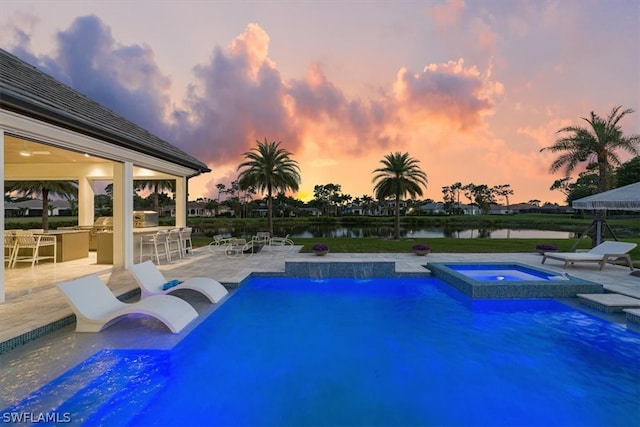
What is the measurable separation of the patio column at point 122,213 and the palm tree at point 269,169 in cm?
1053

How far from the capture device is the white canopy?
385 inches

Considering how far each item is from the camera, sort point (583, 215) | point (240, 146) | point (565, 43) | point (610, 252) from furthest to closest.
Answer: point (583, 215)
point (240, 146)
point (565, 43)
point (610, 252)

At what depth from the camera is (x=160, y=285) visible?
666cm

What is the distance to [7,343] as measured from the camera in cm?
409

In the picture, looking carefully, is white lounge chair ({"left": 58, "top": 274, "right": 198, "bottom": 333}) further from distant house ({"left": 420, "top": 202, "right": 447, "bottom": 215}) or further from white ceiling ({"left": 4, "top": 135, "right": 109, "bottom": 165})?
distant house ({"left": 420, "top": 202, "right": 447, "bottom": 215})

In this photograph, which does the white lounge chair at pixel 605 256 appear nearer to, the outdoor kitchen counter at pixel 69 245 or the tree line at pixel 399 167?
the tree line at pixel 399 167

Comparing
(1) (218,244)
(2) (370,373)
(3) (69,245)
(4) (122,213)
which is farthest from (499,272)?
(3) (69,245)

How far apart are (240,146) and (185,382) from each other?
19441 mm

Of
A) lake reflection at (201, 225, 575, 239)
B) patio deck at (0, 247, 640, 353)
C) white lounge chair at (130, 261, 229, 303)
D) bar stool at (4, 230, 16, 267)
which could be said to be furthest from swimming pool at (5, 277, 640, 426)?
lake reflection at (201, 225, 575, 239)

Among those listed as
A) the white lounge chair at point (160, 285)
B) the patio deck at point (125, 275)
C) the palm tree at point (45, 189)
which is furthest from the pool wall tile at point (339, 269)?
the palm tree at point (45, 189)

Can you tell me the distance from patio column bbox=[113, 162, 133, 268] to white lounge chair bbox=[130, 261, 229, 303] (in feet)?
9.88

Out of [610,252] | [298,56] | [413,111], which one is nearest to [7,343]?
[610,252]

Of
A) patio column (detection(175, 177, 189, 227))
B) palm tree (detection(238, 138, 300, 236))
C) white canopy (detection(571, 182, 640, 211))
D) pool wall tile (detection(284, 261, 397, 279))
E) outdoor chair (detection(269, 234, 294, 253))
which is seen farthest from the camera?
palm tree (detection(238, 138, 300, 236))

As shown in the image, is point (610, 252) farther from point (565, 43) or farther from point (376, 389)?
point (376, 389)
